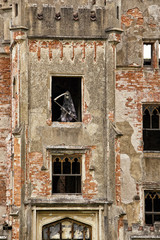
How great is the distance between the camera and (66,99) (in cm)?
3328

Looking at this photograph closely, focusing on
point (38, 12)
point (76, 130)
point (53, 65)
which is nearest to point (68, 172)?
point (76, 130)

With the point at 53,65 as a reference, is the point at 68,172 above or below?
below

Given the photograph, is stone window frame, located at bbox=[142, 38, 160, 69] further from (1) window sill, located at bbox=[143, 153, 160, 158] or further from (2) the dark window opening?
(2) the dark window opening

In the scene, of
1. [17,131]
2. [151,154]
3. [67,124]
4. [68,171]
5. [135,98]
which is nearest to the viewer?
[17,131]

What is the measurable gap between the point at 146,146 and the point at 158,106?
1.73 metres

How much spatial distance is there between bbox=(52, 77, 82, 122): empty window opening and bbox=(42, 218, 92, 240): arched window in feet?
12.8

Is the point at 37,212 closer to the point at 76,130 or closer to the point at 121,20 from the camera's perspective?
the point at 76,130

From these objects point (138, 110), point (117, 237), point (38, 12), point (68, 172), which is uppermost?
point (38, 12)

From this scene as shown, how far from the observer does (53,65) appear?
32875 millimetres

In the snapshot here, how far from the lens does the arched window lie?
32.1 meters

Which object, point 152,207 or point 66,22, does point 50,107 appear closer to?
point 66,22

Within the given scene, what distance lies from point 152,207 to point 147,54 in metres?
6.42

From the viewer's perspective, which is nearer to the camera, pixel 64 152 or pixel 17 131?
pixel 17 131

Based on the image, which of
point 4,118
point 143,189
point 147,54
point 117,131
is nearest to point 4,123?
point 4,118
